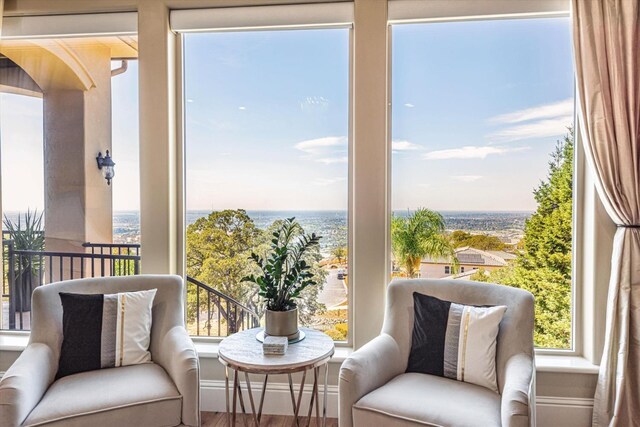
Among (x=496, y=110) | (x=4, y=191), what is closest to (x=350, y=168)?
(x=496, y=110)

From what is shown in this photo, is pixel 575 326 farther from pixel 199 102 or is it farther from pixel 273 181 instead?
pixel 199 102

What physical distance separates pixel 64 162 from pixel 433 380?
2655 millimetres

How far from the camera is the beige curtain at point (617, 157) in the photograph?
Result: 2.12 meters

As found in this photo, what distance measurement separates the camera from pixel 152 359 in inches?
83.4

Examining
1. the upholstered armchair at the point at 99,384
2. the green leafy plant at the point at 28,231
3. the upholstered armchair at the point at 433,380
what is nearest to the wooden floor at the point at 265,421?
the upholstered armchair at the point at 99,384

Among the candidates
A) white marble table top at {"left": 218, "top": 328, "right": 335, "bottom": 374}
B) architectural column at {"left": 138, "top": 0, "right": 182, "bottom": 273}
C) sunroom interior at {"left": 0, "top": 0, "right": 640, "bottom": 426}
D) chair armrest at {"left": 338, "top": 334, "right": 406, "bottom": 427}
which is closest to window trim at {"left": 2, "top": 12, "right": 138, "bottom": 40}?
Answer: sunroom interior at {"left": 0, "top": 0, "right": 640, "bottom": 426}

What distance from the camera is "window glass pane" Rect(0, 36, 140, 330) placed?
2723 millimetres

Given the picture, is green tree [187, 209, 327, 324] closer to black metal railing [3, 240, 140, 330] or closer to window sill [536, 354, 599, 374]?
black metal railing [3, 240, 140, 330]

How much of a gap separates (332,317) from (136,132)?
176 centimetres

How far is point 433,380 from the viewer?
1.89m

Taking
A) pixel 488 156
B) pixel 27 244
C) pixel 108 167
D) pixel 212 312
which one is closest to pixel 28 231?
pixel 27 244

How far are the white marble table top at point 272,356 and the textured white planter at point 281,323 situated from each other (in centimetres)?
7

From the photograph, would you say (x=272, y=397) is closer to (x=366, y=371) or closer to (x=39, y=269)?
(x=366, y=371)

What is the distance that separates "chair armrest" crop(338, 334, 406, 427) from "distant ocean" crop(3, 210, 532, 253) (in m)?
0.79
